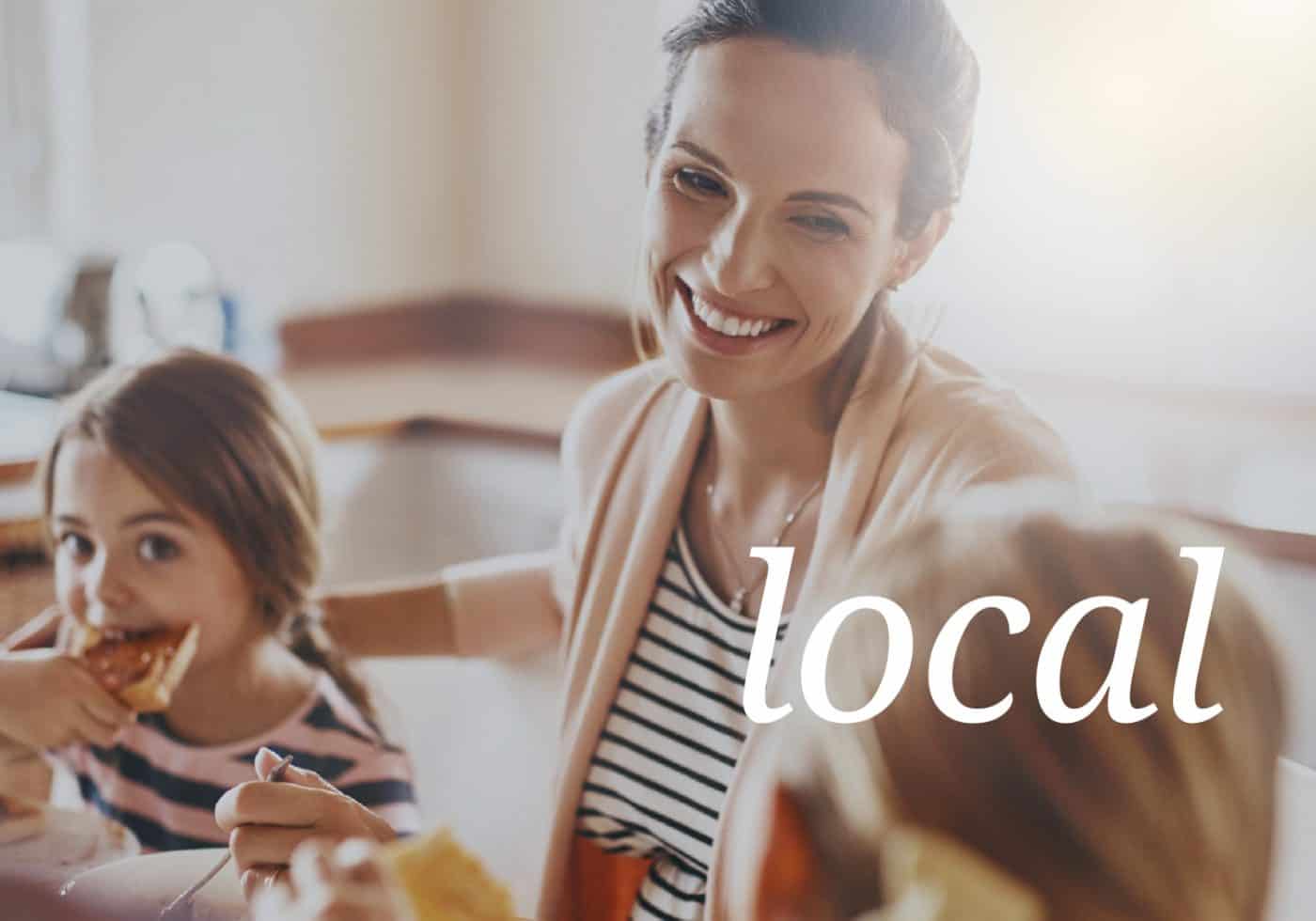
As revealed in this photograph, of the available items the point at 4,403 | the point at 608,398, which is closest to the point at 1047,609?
the point at 608,398

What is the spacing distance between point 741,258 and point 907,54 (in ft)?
0.56

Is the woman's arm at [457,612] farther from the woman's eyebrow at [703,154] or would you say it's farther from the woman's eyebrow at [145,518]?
the woman's eyebrow at [703,154]

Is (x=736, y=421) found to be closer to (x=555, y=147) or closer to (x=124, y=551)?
(x=555, y=147)

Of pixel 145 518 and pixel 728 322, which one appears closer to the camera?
pixel 728 322

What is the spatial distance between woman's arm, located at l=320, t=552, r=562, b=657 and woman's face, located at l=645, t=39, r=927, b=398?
0.96 ft

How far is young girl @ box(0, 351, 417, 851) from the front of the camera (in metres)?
1.16

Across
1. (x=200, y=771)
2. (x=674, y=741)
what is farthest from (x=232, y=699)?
(x=674, y=741)

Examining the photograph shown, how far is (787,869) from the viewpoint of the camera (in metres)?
0.88

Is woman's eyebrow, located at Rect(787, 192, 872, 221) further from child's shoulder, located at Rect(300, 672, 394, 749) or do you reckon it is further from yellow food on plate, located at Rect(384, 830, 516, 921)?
child's shoulder, located at Rect(300, 672, 394, 749)

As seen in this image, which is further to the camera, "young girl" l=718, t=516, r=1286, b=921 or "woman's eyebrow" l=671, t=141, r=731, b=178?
"woman's eyebrow" l=671, t=141, r=731, b=178

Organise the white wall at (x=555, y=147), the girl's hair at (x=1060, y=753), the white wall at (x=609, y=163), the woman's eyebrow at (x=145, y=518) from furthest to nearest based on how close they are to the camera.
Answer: the woman's eyebrow at (x=145, y=518), the white wall at (x=555, y=147), the white wall at (x=609, y=163), the girl's hair at (x=1060, y=753)

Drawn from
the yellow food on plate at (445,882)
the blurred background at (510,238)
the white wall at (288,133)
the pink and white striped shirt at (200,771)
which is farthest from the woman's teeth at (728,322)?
the pink and white striped shirt at (200,771)

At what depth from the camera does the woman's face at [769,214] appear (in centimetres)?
88

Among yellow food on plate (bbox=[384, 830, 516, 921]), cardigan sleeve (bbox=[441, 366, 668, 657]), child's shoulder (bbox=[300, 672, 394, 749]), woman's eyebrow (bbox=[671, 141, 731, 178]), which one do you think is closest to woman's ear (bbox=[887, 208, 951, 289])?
woman's eyebrow (bbox=[671, 141, 731, 178])
